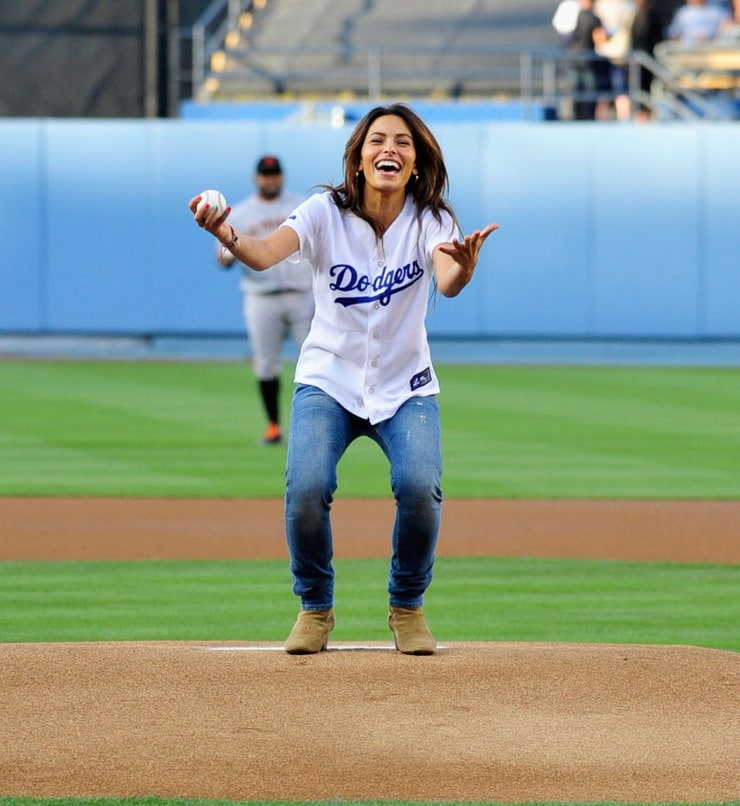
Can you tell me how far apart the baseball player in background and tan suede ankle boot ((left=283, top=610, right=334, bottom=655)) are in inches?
316

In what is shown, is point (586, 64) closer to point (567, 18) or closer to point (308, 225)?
point (567, 18)

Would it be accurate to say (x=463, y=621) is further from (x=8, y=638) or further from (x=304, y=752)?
(x=304, y=752)

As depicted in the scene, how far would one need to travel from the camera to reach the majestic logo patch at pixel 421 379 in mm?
5559

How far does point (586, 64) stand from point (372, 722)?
878 inches

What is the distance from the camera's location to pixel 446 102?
88.9 ft

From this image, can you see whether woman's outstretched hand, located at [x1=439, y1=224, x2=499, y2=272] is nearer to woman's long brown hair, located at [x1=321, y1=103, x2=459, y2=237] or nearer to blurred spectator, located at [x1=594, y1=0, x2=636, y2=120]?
woman's long brown hair, located at [x1=321, y1=103, x2=459, y2=237]

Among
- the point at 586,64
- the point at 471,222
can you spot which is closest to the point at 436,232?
the point at 471,222

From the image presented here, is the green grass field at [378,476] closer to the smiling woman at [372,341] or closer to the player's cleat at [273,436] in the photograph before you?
the player's cleat at [273,436]

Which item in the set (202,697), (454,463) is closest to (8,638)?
(202,697)

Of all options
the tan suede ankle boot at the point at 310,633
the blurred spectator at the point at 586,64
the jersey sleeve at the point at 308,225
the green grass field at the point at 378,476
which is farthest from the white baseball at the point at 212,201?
the blurred spectator at the point at 586,64

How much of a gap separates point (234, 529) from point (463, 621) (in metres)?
2.90

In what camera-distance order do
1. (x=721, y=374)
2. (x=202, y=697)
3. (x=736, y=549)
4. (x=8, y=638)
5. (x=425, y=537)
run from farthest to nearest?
(x=721, y=374)
(x=736, y=549)
(x=8, y=638)
(x=425, y=537)
(x=202, y=697)

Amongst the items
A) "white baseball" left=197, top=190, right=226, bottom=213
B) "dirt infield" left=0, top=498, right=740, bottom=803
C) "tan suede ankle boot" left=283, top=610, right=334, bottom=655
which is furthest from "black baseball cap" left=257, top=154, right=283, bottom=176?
"white baseball" left=197, top=190, right=226, bottom=213

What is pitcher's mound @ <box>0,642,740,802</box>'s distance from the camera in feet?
14.7
